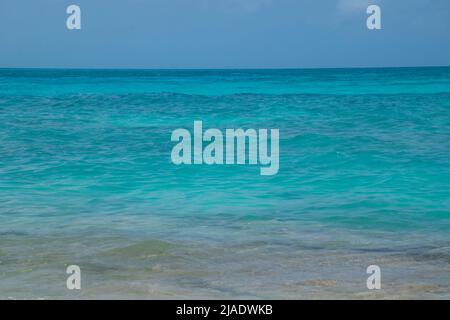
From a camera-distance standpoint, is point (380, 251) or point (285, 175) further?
point (285, 175)

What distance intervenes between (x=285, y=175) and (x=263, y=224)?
363 cm

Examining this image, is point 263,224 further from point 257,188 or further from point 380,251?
point 257,188

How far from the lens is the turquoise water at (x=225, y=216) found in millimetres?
5500

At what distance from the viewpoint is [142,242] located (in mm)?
6836

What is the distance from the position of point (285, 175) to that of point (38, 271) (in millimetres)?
6155

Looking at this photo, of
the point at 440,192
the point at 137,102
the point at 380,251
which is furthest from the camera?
the point at 137,102

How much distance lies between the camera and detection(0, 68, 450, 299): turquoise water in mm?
5500

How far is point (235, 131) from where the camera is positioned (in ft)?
60.2

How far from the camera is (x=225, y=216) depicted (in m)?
8.20

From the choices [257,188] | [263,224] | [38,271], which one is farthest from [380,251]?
[257,188]

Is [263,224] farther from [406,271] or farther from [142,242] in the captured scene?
[406,271]
